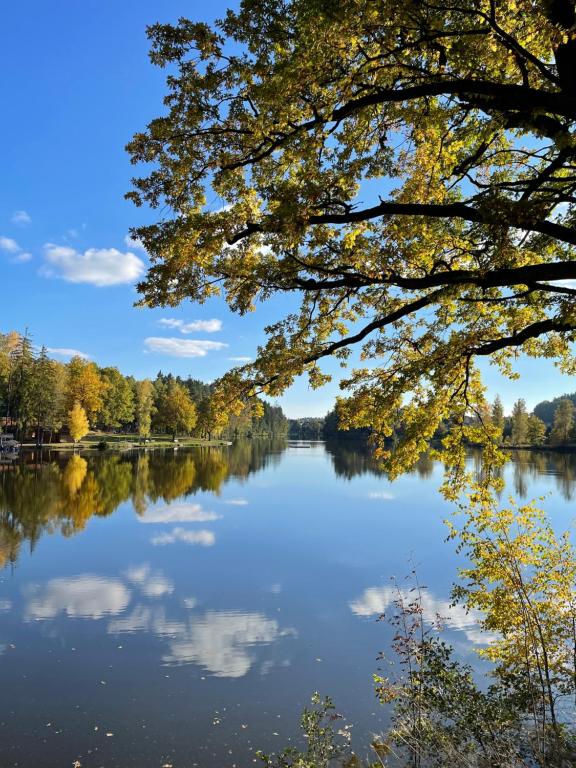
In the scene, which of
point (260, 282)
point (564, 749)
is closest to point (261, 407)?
point (260, 282)

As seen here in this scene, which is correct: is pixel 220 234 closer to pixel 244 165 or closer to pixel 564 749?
pixel 244 165

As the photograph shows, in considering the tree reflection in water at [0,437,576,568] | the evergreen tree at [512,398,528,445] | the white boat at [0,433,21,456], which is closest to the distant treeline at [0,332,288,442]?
the white boat at [0,433,21,456]

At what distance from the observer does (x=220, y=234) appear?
227 inches

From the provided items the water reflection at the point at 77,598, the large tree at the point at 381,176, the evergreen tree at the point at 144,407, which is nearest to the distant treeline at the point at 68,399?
the evergreen tree at the point at 144,407

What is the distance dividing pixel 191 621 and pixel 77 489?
2220cm

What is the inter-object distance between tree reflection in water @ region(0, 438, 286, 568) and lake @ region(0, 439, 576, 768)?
0.24 metres

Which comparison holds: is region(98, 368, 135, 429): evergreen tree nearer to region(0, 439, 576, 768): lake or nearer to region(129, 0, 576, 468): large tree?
region(0, 439, 576, 768): lake

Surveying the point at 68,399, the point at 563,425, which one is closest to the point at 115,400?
the point at 68,399

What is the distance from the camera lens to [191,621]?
461 inches

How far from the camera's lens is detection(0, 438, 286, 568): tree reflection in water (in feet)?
69.1

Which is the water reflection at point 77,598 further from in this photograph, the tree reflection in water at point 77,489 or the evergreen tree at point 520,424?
the evergreen tree at point 520,424

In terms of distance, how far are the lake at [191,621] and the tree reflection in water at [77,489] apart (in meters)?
0.24

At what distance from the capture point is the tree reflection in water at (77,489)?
69.1 ft

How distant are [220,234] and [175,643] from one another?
8.94 meters
